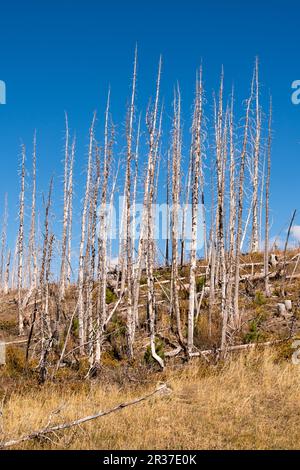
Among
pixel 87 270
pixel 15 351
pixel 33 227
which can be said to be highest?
pixel 33 227

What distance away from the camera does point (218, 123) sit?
1700cm

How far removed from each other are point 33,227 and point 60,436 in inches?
760

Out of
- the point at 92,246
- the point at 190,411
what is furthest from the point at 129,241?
the point at 190,411

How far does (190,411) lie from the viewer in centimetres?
969

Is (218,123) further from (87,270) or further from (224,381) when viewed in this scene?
(224,381)

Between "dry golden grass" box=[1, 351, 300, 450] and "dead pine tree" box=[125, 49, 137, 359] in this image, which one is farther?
"dead pine tree" box=[125, 49, 137, 359]

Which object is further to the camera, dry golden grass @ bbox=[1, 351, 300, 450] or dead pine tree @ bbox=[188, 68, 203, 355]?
dead pine tree @ bbox=[188, 68, 203, 355]

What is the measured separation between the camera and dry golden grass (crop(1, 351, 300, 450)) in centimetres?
796

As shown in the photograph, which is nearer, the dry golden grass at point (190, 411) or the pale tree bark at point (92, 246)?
the dry golden grass at point (190, 411)

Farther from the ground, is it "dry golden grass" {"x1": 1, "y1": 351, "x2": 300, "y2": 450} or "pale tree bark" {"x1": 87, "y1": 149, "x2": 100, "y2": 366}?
"pale tree bark" {"x1": 87, "y1": 149, "x2": 100, "y2": 366}

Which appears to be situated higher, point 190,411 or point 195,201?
point 195,201

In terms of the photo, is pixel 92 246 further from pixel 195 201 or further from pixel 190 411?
pixel 190 411

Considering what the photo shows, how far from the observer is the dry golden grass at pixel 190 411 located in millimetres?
7965
